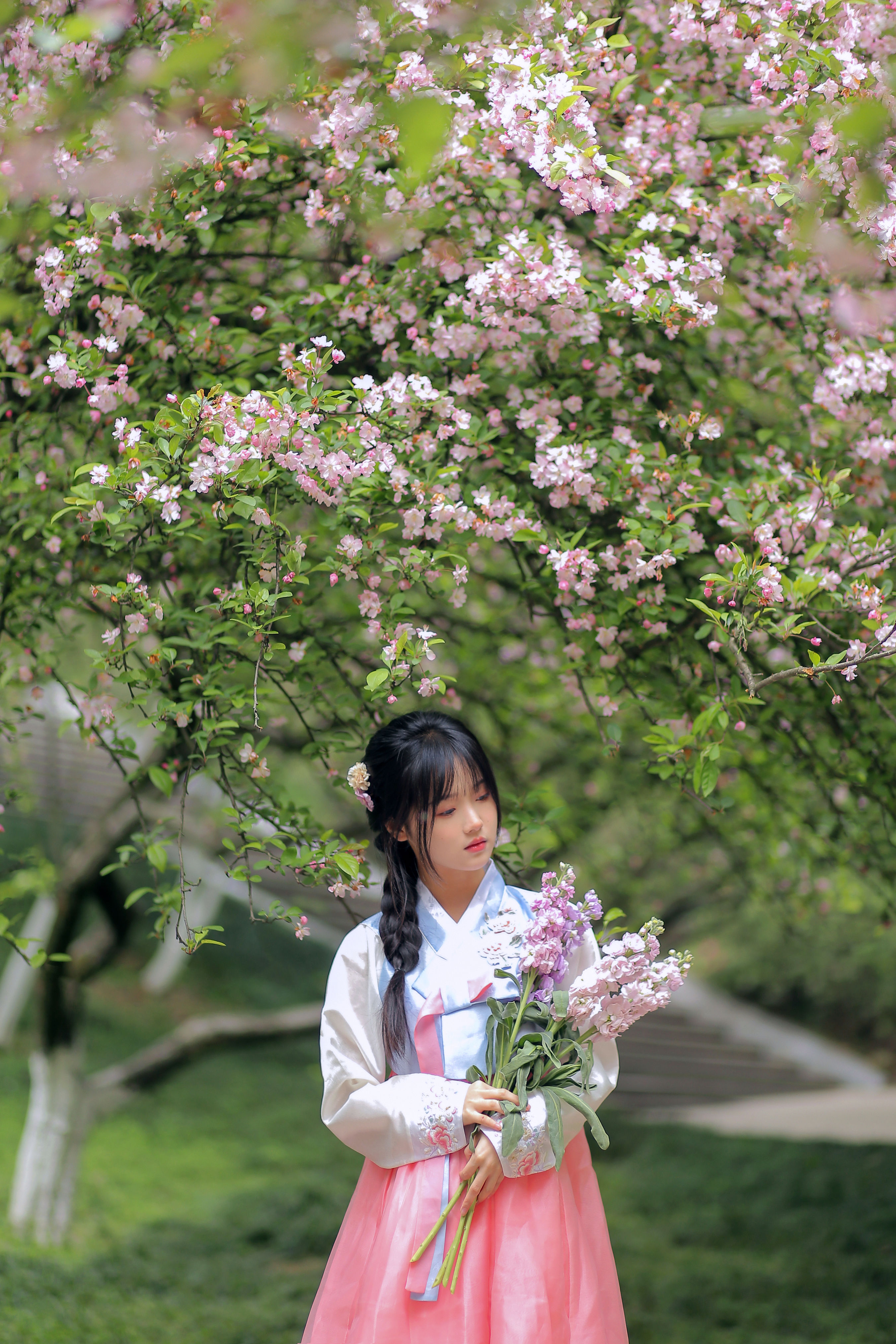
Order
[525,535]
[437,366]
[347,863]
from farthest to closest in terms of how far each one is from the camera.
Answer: [437,366] → [525,535] → [347,863]

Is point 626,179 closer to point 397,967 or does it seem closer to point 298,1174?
point 397,967

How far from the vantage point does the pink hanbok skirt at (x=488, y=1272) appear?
207 cm

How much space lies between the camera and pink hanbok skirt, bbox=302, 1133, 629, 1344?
6.79 feet

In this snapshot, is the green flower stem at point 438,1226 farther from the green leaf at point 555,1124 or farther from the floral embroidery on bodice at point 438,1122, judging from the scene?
the green leaf at point 555,1124

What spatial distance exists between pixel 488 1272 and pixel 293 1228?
4.27 m

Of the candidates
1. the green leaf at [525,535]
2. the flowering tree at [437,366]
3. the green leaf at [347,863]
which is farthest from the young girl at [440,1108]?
the green leaf at [525,535]

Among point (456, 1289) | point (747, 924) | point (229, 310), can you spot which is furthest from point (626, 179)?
point (747, 924)

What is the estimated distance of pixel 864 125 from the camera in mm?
1728

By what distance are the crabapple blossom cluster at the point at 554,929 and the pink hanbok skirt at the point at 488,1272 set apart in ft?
1.20

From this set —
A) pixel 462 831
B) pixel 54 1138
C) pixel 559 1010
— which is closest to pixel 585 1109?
pixel 559 1010

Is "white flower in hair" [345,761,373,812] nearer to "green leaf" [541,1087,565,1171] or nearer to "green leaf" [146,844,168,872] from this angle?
"green leaf" [146,844,168,872]

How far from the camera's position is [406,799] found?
2371 mm

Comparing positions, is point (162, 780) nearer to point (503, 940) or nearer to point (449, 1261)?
point (503, 940)

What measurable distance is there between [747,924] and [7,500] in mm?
9192
